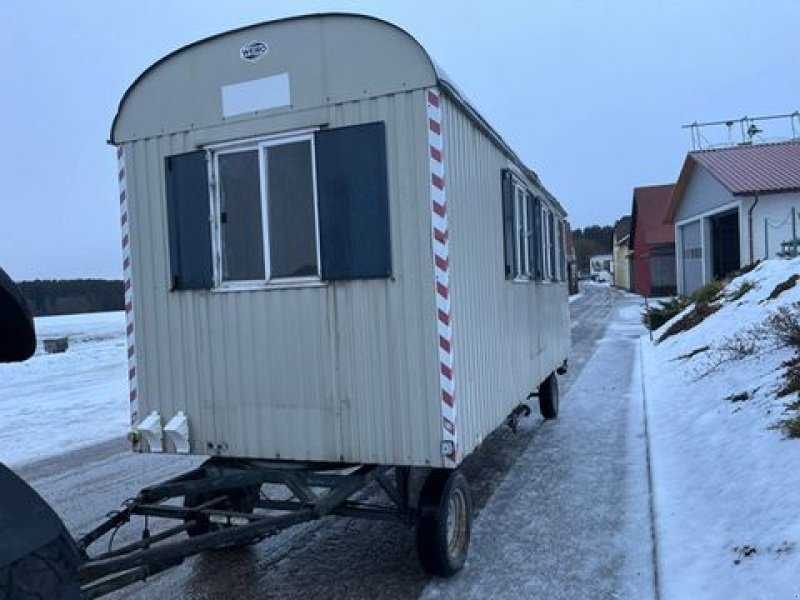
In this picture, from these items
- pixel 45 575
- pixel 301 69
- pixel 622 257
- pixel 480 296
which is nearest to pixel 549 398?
pixel 480 296

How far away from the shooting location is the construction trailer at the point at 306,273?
173 inches

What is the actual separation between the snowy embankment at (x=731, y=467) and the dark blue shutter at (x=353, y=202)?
106 inches

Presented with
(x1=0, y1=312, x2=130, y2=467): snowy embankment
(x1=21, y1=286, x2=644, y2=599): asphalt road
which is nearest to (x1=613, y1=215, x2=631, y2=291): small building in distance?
(x1=0, y1=312, x2=130, y2=467): snowy embankment

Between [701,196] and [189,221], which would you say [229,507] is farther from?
[701,196]

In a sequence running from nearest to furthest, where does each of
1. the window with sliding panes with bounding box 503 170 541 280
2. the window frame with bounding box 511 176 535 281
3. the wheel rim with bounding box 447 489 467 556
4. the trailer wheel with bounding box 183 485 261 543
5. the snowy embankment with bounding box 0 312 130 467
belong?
the trailer wheel with bounding box 183 485 261 543, the wheel rim with bounding box 447 489 467 556, the window with sliding panes with bounding box 503 170 541 280, the window frame with bounding box 511 176 535 281, the snowy embankment with bounding box 0 312 130 467

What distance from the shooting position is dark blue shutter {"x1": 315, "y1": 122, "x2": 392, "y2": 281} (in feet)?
14.6

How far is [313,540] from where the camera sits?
557 cm

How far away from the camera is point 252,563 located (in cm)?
515

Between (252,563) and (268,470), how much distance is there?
104 cm

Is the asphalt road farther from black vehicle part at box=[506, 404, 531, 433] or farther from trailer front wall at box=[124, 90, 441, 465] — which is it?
trailer front wall at box=[124, 90, 441, 465]

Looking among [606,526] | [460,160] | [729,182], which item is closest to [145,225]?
[460,160]

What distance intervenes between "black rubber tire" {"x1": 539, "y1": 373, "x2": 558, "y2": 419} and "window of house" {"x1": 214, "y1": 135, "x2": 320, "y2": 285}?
5.75 m

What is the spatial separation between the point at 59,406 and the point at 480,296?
10332mm

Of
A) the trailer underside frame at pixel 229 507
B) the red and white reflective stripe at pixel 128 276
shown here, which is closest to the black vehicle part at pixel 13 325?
the trailer underside frame at pixel 229 507
